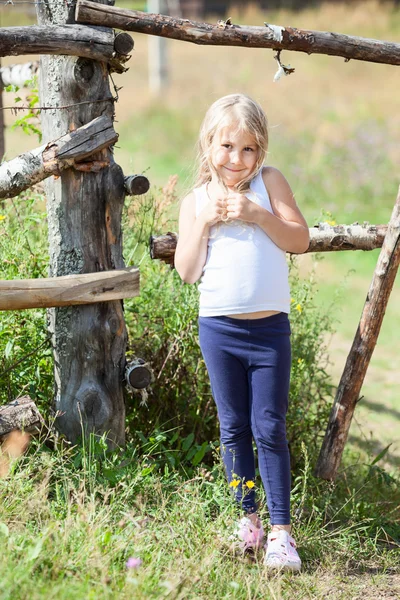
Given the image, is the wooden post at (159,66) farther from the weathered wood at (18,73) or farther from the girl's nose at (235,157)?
the girl's nose at (235,157)

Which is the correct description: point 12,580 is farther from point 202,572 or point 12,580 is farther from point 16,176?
point 16,176

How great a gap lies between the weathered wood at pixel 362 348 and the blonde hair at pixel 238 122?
2.74 feet

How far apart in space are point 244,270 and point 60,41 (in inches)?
41.7

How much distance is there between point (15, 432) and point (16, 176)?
3.20 feet

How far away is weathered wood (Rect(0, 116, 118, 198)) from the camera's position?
2.93m

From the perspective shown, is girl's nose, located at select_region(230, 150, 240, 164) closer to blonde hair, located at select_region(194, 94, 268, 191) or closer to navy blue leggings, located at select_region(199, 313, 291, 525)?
blonde hair, located at select_region(194, 94, 268, 191)

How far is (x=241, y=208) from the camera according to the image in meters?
2.73

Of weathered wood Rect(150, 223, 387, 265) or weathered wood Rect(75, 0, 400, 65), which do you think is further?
weathered wood Rect(150, 223, 387, 265)

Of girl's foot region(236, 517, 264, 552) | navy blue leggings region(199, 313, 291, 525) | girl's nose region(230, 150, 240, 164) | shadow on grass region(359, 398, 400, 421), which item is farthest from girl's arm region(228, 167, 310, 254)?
shadow on grass region(359, 398, 400, 421)

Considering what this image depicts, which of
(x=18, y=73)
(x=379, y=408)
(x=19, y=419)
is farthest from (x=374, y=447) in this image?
(x=18, y=73)

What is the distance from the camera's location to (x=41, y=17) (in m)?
3.02

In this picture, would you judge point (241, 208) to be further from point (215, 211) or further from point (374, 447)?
point (374, 447)

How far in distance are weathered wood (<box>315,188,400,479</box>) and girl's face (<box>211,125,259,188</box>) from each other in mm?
862

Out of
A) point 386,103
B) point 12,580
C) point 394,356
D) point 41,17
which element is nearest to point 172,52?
point 386,103
